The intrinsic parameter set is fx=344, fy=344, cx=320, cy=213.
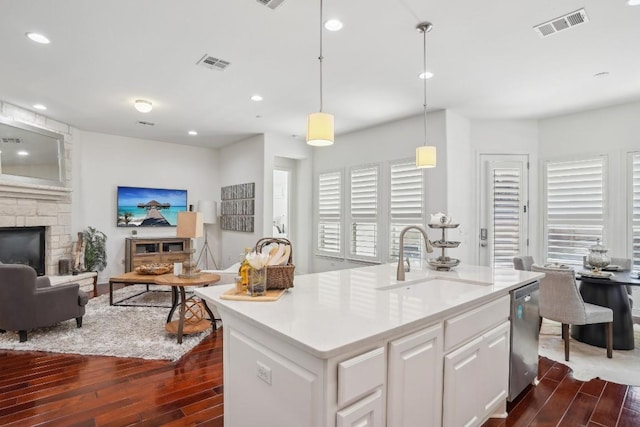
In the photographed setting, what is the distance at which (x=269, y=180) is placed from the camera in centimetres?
650

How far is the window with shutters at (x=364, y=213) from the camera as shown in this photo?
5.98 m

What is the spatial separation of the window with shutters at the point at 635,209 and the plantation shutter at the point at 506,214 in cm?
130

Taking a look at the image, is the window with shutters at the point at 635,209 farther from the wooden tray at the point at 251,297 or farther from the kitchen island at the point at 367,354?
the wooden tray at the point at 251,297

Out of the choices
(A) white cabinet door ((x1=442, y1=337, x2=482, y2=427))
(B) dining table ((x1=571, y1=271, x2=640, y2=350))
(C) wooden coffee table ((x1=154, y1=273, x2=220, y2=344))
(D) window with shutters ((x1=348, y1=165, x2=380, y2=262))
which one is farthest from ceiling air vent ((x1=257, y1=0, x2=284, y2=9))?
(B) dining table ((x1=571, y1=271, x2=640, y2=350))

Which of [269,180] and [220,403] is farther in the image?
[269,180]

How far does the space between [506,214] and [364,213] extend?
7.42ft

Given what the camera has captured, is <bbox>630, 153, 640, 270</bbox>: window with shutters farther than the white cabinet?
Yes

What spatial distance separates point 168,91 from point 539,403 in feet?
16.4

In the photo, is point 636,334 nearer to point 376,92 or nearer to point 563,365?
point 563,365

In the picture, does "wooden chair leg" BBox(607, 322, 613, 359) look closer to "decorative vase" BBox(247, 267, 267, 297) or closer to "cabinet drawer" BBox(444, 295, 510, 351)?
"cabinet drawer" BBox(444, 295, 510, 351)

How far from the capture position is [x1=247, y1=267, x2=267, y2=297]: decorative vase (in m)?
1.87

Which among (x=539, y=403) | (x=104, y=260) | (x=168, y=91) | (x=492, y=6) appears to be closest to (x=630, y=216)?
(x=539, y=403)

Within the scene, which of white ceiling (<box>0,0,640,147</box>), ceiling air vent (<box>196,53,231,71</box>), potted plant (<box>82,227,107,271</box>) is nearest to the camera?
white ceiling (<box>0,0,640,147</box>)

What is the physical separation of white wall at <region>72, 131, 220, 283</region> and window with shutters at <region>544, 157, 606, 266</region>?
22.3ft
